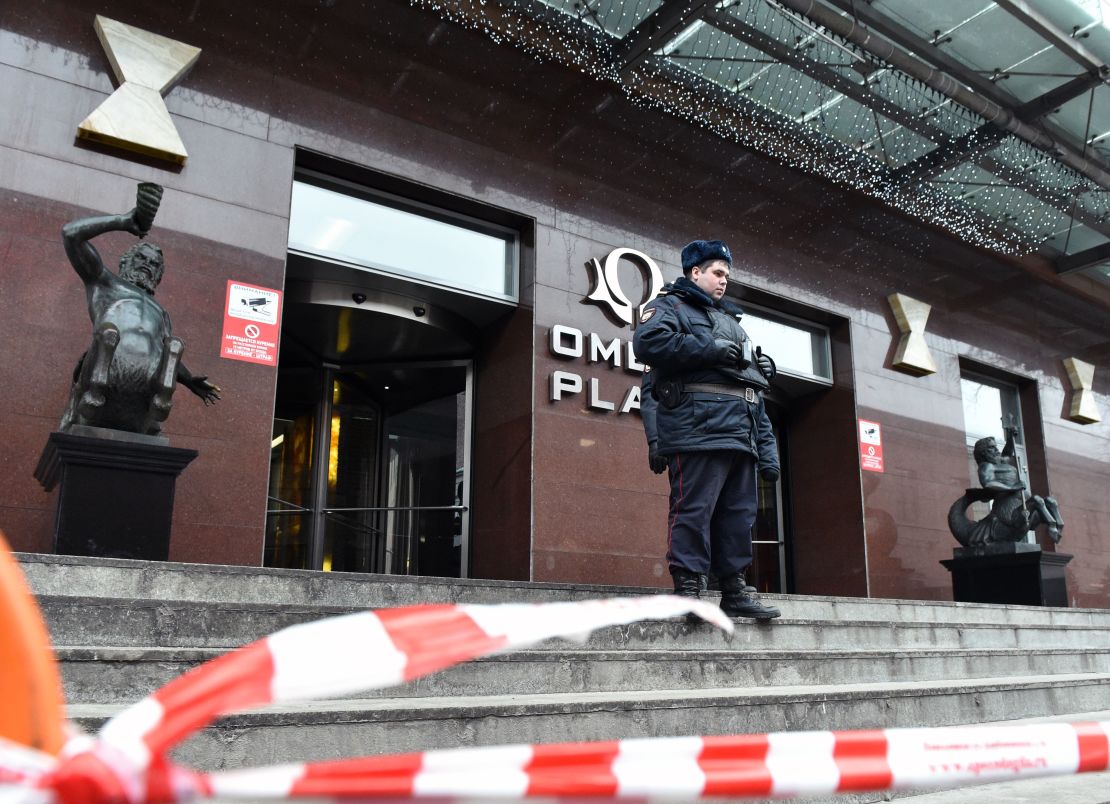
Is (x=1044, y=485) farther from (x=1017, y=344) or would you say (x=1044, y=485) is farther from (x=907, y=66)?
(x=907, y=66)

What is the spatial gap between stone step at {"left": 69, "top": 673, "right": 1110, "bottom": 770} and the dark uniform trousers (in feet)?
2.13

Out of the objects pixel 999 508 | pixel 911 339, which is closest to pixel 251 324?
pixel 999 508

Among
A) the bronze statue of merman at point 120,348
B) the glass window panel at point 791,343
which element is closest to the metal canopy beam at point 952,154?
the glass window panel at point 791,343

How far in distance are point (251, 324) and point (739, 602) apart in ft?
11.7

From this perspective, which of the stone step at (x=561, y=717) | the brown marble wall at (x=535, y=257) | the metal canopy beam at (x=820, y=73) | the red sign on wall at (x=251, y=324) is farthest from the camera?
the metal canopy beam at (x=820, y=73)

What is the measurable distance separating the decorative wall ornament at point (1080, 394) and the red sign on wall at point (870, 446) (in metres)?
4.11

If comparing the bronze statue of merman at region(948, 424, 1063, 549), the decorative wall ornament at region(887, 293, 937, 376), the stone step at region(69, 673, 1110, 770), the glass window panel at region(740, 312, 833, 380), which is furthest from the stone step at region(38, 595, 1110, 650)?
the decorative wall ornament at region(887, 293, 937, 376)

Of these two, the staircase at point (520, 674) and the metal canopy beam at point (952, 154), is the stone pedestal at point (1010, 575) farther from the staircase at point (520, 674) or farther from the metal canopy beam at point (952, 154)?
the metal canopy beam at point (952, 154)

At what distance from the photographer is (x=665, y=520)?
24.2 feet

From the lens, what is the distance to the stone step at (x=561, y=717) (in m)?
2.11

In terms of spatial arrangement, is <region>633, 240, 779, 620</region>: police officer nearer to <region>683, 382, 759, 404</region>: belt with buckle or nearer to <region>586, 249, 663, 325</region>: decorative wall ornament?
<region>683, 382, 759, 404</region>: belt with buckle

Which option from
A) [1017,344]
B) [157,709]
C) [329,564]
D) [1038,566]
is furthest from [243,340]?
[1017,344]

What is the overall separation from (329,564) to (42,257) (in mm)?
3389

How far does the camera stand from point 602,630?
349cm
